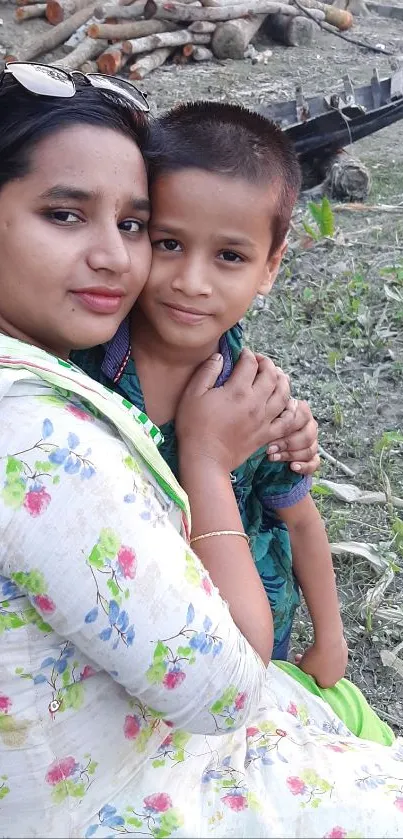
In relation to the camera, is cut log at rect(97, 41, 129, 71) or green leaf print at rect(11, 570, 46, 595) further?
cut log at rect(97, 41, 129, 71)

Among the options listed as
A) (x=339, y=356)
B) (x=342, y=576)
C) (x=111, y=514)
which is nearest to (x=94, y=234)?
(x=111, y=514)

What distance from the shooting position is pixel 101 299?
140 cm

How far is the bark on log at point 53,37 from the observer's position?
9.73m

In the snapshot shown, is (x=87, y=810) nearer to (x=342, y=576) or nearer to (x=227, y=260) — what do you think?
(x=227, y=260)

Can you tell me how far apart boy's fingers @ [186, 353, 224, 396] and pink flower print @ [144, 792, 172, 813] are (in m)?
0.78

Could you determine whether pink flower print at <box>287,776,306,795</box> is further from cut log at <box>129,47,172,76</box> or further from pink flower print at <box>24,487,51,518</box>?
cut log at <box>129,47,172,76</box>

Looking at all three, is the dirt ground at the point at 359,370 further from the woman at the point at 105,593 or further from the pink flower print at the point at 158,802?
the pink flower print at the point at 158,802

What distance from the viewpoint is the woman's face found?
4.43 ft

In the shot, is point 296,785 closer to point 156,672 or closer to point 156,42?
point 156,672

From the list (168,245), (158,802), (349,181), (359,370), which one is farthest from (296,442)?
(349,181)

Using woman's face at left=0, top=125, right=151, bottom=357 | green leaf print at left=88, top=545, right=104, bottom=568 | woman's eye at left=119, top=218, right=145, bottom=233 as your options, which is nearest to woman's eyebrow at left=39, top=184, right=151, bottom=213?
woman's face at left=0, top=125, right=151, bottom=357

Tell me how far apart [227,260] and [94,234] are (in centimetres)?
42

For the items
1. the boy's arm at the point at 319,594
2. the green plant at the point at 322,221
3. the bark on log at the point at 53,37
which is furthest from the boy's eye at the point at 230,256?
the bark on log at the point at 53,37

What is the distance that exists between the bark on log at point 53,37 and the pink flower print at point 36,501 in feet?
31.7
